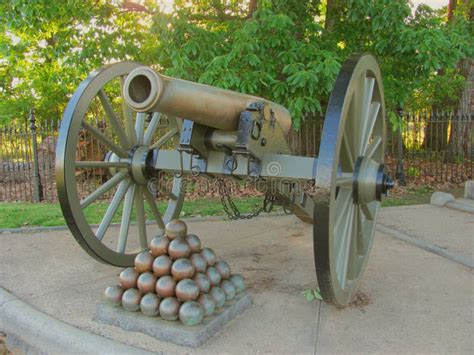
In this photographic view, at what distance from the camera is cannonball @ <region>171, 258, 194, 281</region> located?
2982mm

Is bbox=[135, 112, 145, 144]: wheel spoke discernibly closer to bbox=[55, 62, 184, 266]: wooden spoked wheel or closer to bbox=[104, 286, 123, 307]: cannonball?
bbox=[55, 62, 184, 266]: wooden spoked wheel

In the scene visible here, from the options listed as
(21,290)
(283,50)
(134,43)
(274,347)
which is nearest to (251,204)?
(283,50)

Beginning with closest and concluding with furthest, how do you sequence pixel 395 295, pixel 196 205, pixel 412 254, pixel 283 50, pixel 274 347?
pixel 274 347, pixel 395 295, pixel 412 254, pixel 283 50, pixel 196 205

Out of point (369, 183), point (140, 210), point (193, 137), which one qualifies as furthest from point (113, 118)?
point (369, 183)

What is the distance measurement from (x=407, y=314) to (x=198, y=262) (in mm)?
1470

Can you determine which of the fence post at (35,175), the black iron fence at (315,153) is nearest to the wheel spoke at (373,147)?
the black iron fence at (315,153)

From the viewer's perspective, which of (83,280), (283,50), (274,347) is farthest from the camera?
(283,50)

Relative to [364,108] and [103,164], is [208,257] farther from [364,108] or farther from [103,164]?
[364,108]

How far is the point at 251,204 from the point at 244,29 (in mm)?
2755

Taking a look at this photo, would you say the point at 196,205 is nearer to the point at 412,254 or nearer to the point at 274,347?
the point at 412,254

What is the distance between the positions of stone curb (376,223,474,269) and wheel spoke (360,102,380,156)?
1.69 metres

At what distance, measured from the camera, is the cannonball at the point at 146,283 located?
302 centimetres

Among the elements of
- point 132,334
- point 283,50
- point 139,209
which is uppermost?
point 283,50

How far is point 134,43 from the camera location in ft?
25.4
